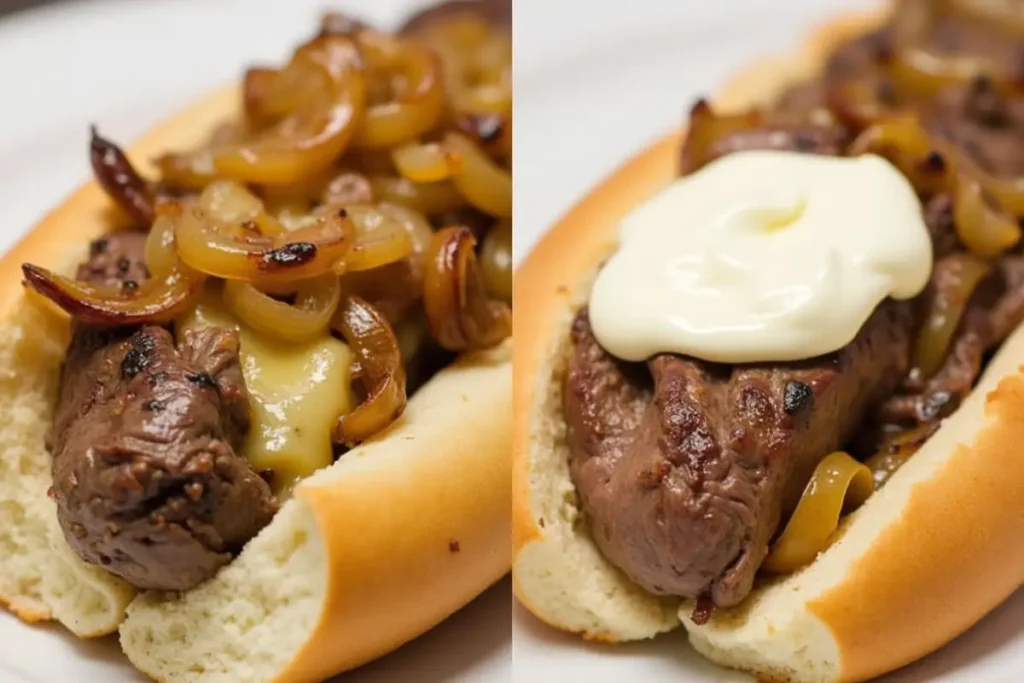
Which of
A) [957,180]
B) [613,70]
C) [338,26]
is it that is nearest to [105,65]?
[338,26]

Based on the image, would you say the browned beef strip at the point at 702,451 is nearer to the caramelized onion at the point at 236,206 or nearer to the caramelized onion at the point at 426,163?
the caramelized onion at the point at 426,163

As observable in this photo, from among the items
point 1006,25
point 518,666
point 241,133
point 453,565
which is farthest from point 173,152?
point 1006,25

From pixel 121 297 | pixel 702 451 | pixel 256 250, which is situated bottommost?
pixel 702 451

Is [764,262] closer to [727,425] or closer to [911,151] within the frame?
[727,425]

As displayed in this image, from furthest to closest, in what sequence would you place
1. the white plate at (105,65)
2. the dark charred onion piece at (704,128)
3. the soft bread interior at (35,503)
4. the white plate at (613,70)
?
the white plate at (613,70)
the white plate at (105,65)
the dark charred onion piece at (704,128)
the soft bread interior at (35,503)

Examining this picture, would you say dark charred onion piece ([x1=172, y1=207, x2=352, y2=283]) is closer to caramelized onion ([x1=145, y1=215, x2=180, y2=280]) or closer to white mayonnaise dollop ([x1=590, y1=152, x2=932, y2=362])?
caramelized onion ([x1=145, y1=215, x2=180, y2=280])

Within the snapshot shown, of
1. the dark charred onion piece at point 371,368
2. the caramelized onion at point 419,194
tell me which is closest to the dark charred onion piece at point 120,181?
the caramelized onion at point 419,194
